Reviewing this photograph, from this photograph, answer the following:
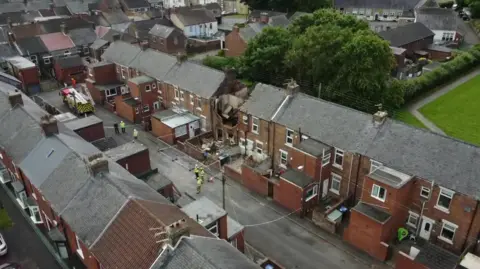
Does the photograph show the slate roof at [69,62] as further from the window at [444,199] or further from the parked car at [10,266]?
the window at [444,199]

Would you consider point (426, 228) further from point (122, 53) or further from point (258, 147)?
point (122, 53)

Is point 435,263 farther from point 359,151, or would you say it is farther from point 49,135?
point 49,135

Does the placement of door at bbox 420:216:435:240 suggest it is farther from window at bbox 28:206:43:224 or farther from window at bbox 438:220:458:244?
window at bbox 28:206:43:224

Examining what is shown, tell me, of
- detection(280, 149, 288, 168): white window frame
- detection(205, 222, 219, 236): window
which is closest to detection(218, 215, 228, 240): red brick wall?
detection(205, 222, 219, 236): window

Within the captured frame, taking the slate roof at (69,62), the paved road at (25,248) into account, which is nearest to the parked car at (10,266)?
the paved road at (25,248)

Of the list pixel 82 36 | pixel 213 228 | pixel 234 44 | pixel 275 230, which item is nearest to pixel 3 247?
pixel 213 228

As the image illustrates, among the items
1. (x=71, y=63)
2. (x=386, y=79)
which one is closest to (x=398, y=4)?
(x=386, y=79)

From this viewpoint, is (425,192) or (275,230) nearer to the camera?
(425,192)
